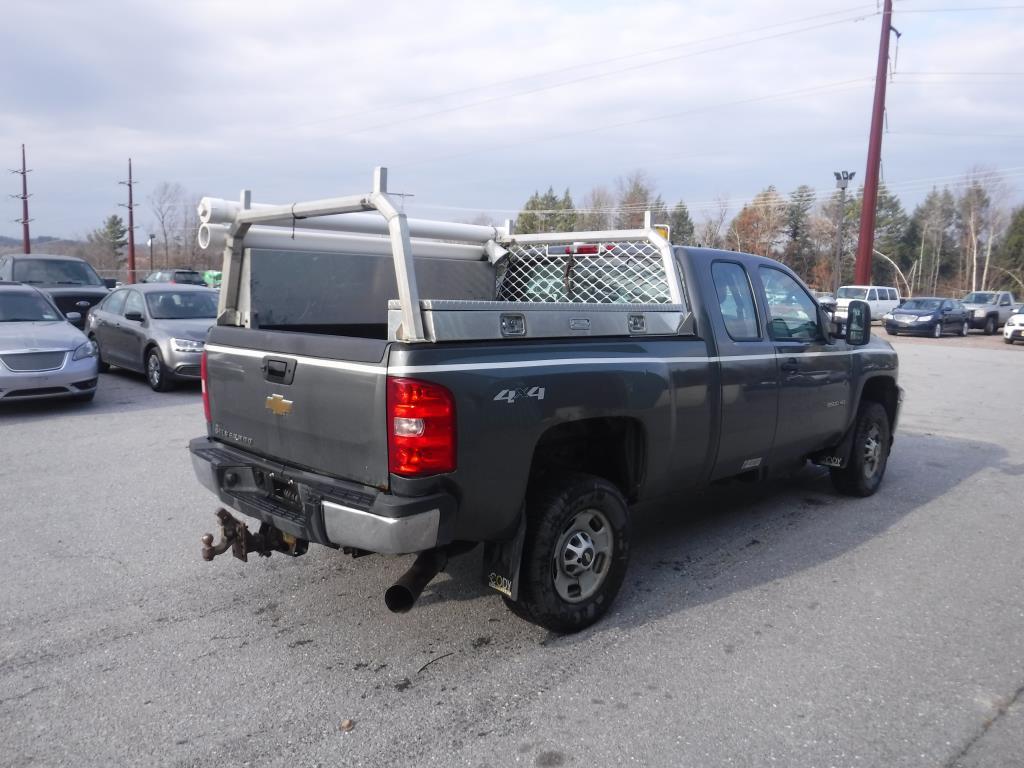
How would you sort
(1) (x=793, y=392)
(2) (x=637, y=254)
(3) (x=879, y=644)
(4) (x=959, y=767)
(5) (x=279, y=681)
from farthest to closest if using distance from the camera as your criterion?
1. (1) (x=793, y=392)
2. (2) (x=637, y=254)
3. (3) (x=879, y=644)
4. (5) (x=279, y=681)
5. (4) (x=959, y=767)

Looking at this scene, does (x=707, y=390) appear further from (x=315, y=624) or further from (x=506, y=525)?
(x=315, y=624)

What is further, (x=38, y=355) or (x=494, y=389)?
(x=38, y=355)

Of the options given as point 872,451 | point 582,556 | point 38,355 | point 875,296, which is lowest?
point 582,556

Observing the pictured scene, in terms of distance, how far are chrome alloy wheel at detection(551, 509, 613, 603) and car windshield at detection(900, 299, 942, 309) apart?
1210 inches

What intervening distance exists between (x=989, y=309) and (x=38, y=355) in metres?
36.0

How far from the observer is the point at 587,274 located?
17.4 feet

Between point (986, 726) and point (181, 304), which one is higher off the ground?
point (181, 304)

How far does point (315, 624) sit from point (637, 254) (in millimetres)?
2924

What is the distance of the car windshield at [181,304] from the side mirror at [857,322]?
30.7ft

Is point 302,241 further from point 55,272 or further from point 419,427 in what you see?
point 55,272

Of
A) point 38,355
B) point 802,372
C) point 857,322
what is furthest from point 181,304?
point 857,322

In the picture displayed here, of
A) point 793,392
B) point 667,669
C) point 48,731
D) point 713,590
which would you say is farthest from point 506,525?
point 793,392

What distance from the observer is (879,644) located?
12.8 ft

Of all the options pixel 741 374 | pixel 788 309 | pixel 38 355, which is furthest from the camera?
pixel 38 355
